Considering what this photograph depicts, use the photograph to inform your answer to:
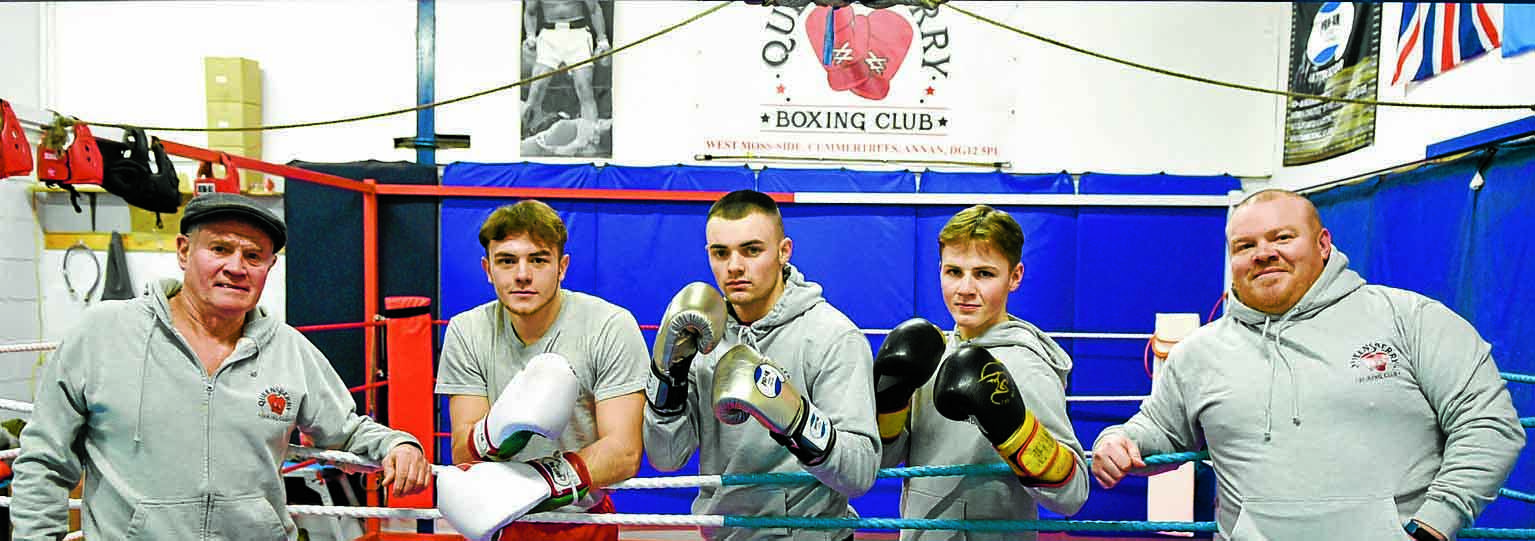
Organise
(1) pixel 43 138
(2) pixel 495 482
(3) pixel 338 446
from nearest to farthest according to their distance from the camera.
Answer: (2) pixel 495 482
(3) pixel 338 446
(1) pixel 43 138

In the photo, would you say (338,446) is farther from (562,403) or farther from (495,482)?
(562,403)

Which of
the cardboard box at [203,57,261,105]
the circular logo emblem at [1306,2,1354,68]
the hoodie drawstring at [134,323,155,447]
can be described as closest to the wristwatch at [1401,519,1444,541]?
the hoodie drawstring at [134,323,155,447]

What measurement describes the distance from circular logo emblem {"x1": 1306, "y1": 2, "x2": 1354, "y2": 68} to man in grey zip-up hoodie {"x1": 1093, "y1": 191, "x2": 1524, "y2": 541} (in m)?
3.20

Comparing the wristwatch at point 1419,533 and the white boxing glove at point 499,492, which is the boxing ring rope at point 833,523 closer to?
the white boxing glove at point 499,492

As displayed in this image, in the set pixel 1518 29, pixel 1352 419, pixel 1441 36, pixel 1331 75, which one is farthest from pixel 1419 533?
pixel 1331 75

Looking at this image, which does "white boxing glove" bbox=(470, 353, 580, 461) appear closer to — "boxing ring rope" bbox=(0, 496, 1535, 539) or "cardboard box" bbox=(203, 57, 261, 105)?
"boxing ring rope" bbox=(0, 496, 1535, 539)

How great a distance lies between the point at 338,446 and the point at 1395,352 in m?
2.14

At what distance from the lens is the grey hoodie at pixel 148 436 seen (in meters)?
1.49

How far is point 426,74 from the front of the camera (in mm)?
4703

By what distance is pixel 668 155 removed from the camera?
4.80 m

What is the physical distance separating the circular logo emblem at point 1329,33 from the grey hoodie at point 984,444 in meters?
3.46

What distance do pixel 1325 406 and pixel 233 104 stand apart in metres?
5.18

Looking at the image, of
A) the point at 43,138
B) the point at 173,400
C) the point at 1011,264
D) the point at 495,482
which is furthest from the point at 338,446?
the point at 43,138

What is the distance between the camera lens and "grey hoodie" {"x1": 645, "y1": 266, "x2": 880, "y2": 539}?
1529 mm
